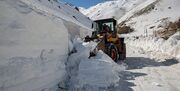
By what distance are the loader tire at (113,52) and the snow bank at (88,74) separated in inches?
189

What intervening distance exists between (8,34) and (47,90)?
1918 millimetres

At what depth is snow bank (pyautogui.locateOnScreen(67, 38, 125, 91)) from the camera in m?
6.46

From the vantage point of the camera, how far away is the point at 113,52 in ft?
41.1

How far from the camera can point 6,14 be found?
3.84 metres

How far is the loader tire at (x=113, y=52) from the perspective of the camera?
12243mm

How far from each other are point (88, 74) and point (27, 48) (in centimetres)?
257

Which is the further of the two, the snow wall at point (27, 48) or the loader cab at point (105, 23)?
the loader cab at point (105, 23)

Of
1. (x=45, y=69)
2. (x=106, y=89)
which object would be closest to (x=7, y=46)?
(x=45, y=69)

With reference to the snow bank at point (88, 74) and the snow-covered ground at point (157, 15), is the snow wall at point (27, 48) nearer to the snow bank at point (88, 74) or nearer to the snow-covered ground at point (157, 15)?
the snow bank at point (88, 74)

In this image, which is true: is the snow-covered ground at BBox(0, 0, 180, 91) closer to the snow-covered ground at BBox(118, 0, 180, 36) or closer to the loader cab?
the loader cab

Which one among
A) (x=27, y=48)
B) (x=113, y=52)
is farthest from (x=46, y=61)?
(x=113, y=52)

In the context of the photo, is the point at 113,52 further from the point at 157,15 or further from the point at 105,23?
the point at 157,15

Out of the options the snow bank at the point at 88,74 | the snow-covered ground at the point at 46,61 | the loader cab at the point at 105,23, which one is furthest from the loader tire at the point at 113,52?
the snow bank at the point at 88,74

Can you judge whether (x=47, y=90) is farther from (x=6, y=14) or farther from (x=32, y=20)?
(x=6, y=14)
